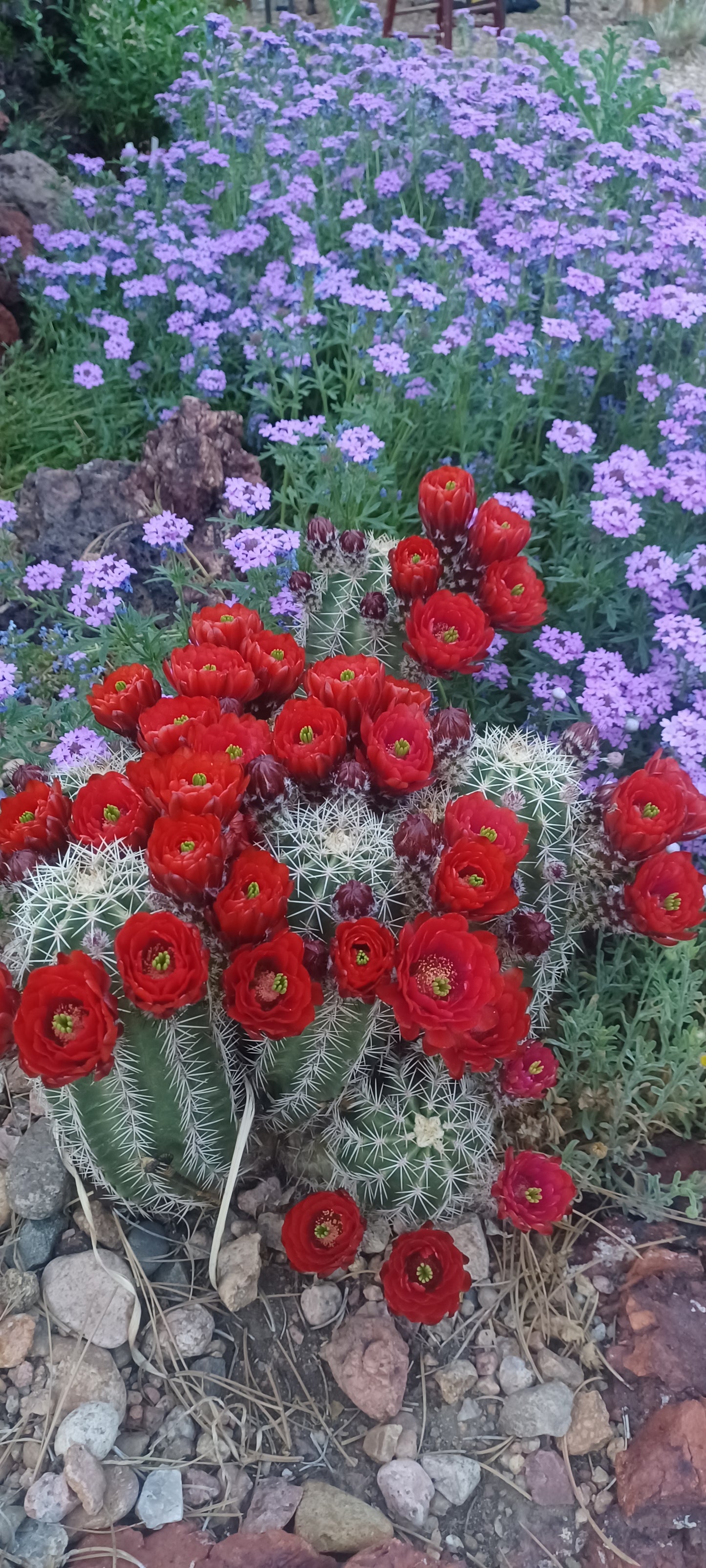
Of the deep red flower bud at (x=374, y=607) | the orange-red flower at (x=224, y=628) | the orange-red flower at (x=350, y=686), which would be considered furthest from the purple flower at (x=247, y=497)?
the orange-red flower at (x=350, y=686)

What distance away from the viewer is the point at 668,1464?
1644mm

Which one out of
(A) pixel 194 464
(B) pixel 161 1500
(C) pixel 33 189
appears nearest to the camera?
(B) pixel 161 1500

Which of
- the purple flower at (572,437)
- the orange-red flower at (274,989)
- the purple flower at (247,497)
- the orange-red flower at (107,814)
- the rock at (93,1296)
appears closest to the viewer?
the orange-red flower at (274,989)

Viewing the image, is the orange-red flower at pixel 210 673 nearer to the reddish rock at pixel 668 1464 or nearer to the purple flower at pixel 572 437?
the reddish rock at pixel 668 1464

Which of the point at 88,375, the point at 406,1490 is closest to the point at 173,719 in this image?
the point at 406,1490

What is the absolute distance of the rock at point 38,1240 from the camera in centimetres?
183

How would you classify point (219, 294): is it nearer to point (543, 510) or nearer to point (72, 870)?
point (543, 510)

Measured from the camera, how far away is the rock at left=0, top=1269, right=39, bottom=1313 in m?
1.78

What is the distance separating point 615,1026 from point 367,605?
984 mm

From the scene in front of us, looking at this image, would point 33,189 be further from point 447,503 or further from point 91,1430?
point 91,1430

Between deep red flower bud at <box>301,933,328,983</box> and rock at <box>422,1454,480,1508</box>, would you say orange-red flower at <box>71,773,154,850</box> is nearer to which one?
deep red flower bud at <box>301,933,328,983</box>

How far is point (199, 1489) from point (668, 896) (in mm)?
1182

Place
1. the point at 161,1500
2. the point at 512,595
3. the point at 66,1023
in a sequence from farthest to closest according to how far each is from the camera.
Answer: the point at 512,595 < the point at 161,1500 < the point at 66,1023

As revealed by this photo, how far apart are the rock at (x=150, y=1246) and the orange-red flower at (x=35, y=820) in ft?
2.34
